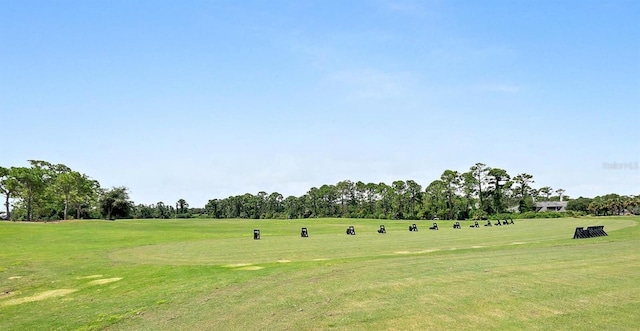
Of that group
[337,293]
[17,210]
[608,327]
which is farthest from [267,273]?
[17,210]

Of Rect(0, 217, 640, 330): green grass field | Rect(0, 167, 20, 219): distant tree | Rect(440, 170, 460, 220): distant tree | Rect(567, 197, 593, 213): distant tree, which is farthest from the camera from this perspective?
Rect(567, 197, 593, 213): distant tree

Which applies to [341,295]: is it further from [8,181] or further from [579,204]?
[579,204]

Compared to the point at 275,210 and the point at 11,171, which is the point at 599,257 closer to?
the point at 11,171

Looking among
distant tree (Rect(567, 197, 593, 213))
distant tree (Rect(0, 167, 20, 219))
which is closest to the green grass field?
distant tree (Rect(0, 167, 20, 219))

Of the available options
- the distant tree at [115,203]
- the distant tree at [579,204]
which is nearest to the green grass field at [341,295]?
the distant tree at [115,203]

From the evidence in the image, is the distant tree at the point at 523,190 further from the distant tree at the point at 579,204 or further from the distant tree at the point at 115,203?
the distant tree at the point at 115,203

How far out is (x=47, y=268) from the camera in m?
25.9

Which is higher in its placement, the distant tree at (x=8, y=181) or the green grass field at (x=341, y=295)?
the distant tree at (x=8, y=181)

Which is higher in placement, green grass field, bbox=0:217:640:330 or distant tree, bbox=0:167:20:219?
distant tree, bbox=0:167:20:219

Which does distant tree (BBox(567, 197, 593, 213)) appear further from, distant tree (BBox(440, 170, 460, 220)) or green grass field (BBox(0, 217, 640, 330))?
green grass field (BBox(0, 217, 640, 330))

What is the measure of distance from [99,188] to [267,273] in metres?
145

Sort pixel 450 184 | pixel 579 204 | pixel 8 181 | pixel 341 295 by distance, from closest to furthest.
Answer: pixel 341 295 < pixel 8 181 < pixel 450 184 < pixel 579 204

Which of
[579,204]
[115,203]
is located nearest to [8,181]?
[115,203]

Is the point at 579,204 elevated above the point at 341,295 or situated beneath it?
elevated above
